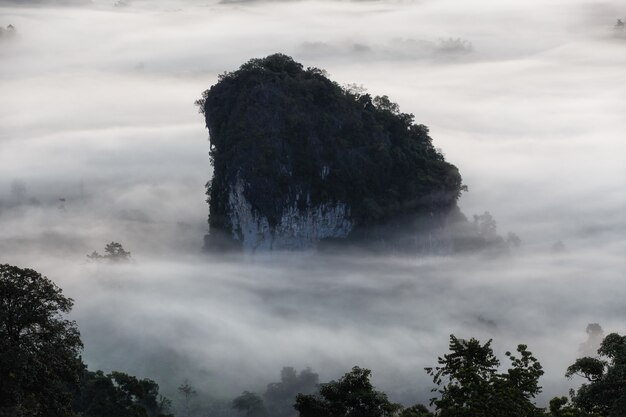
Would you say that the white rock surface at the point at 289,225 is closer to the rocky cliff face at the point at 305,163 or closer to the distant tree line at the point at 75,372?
the rocky cliff face at the point at 305,163

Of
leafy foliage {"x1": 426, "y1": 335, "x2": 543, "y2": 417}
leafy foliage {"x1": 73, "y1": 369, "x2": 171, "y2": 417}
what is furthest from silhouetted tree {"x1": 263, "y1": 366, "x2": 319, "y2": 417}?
leafy foliage {"x1": 426, "y1": 335, "x2": 543, "y2": 417}

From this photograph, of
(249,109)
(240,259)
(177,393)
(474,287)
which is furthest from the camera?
(474,287)

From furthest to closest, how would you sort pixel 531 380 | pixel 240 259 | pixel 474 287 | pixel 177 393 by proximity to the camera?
pixel 474 287
pixel 240 259
pixel 177 393
pixel 531 380

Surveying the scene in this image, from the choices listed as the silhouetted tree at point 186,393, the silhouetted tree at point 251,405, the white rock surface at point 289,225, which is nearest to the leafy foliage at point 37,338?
the silhouetted tree at point 251,405

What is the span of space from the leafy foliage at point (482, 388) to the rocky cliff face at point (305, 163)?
71.2m

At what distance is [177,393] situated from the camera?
8925 centimetres

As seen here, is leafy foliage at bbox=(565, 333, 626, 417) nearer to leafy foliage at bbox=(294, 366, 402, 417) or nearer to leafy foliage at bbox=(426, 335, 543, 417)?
leafy foliage at bbox=(426, 335, 543, 417)

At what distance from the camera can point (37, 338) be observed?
35.1 metres

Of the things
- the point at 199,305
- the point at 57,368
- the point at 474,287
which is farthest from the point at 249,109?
the point at 57,368

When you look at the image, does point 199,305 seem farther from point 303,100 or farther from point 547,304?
point 547,304

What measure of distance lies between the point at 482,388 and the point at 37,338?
13.5m

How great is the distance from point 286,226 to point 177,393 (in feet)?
80.1

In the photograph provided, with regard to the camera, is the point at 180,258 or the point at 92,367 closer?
the point at 92,367

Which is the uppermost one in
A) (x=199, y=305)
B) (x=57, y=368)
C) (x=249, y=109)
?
(x=249, y=109)
